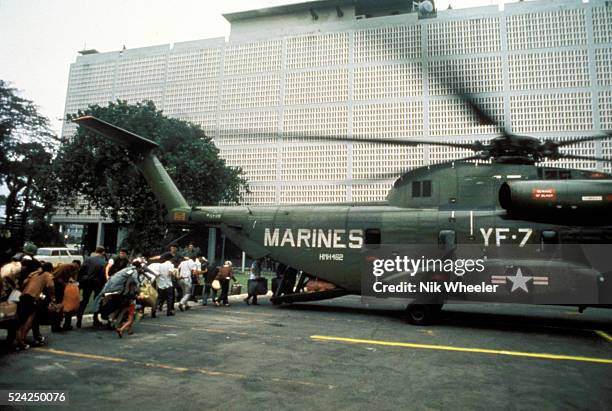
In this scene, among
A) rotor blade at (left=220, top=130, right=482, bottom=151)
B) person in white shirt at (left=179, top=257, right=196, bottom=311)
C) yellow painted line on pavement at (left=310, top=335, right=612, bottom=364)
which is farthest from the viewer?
person in white shirt at (left=179, top=257, right=196, bottom=311)

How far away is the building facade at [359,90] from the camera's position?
85.8ft

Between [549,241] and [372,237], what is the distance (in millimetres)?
5289

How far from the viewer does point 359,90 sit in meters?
40.6

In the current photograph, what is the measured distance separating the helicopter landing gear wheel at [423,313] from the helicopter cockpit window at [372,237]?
2.62 metres

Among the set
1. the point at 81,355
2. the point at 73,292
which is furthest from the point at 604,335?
the point at 73,292

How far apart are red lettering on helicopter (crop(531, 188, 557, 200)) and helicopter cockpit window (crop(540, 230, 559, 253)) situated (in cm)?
198

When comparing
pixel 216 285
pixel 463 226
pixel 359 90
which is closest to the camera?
pixel 463 226

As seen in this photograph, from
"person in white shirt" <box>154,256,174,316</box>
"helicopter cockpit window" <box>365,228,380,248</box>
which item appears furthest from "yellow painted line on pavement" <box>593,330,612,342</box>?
"person in white shirt" <box>154,256,174,316</box>

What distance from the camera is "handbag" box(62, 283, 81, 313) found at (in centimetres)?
863

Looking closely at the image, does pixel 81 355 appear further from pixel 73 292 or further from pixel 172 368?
pixel 73 292

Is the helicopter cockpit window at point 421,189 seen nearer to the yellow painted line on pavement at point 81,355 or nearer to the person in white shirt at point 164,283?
the person in white shirt at point 164,283

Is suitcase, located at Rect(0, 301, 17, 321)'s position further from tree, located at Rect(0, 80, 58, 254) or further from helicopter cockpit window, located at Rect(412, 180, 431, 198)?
helicopter cockpit window, located at Rect(412, 180, 431, 198)

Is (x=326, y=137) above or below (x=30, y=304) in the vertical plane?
above

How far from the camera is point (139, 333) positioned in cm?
898
